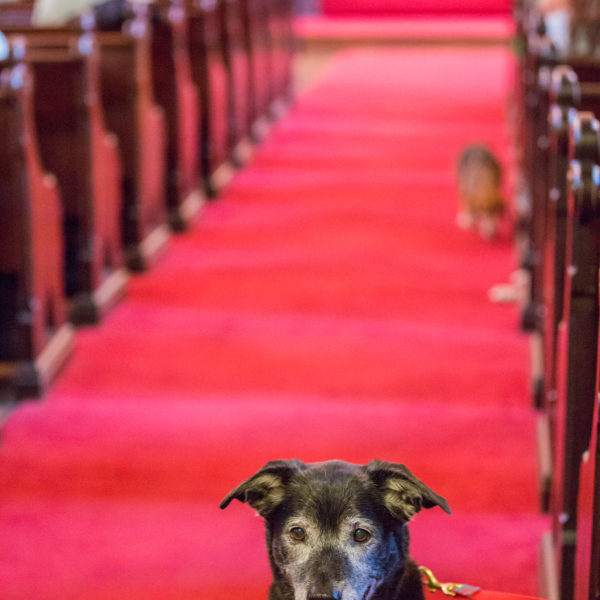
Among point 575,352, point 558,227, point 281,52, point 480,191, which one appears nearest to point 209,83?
point 480,191

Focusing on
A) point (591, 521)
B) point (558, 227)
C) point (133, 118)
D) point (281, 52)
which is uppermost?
point (281, 52)

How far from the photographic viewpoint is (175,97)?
622 cm

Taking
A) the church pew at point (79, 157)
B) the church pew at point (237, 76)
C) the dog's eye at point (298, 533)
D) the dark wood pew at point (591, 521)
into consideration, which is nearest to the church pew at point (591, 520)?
the dark wood pew at point (591, 521)

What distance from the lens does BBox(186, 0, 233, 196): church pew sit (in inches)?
273

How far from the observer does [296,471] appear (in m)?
2.02

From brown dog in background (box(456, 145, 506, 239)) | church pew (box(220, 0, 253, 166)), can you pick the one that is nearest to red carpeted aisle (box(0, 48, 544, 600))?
brown dog in background (box(456, 145, 506, 239))

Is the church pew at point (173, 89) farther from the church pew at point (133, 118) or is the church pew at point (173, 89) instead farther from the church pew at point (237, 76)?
the church pew at point (237, 76)

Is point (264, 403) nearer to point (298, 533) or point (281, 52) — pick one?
point (298, 533)

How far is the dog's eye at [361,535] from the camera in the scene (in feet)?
6.56

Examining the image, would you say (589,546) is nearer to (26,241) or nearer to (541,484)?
(541,484)

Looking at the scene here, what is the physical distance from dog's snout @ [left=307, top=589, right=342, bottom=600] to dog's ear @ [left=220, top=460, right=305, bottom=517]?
0.20 metres

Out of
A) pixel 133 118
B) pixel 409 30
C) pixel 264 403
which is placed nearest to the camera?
pixel 264 403

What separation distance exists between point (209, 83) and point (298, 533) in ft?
17.6

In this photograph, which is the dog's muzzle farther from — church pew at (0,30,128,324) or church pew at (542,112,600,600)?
church pew at (0,30,128,324)
